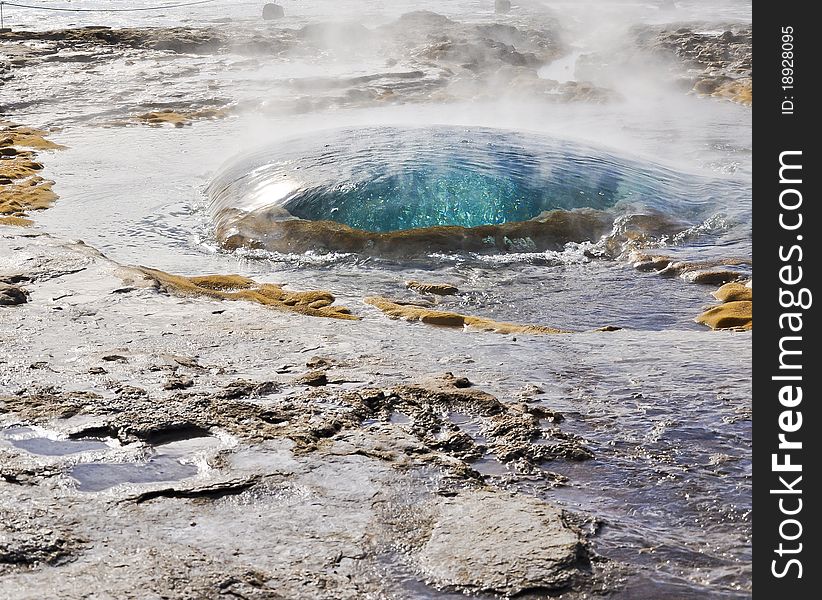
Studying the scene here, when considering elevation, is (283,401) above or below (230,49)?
below

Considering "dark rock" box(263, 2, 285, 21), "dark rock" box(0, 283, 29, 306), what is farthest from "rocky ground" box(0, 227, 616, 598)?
"dark rock" box(263, 2, 285, 21)

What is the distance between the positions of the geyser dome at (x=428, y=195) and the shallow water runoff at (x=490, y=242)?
19mm

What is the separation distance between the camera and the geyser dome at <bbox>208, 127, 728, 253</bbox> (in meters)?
5.70

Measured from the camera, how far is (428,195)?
5891 mm

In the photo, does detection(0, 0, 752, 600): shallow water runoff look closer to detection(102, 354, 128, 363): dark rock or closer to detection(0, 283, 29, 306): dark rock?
detection(102, 354, 128, 363): dark rock

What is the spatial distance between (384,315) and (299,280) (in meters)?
0.90

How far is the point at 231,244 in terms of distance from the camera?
5758 mm

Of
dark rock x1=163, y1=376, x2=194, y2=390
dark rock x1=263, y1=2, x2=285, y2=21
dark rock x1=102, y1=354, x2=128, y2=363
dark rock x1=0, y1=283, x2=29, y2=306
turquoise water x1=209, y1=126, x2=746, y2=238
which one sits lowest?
dark rock x1=163, y1=376, x2=194, y2=390

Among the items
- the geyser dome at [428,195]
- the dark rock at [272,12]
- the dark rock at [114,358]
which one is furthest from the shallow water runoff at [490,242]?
the dark rock at [272,12]

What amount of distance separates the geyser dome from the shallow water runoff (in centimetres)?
2

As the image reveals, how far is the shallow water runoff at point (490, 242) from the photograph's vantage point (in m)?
2.49

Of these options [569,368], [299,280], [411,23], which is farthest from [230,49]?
[569,368]

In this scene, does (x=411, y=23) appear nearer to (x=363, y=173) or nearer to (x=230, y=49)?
(x=230, y=49)

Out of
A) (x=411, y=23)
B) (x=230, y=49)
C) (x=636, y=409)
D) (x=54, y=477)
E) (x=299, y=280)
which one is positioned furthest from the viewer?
(x=411, y=23)
